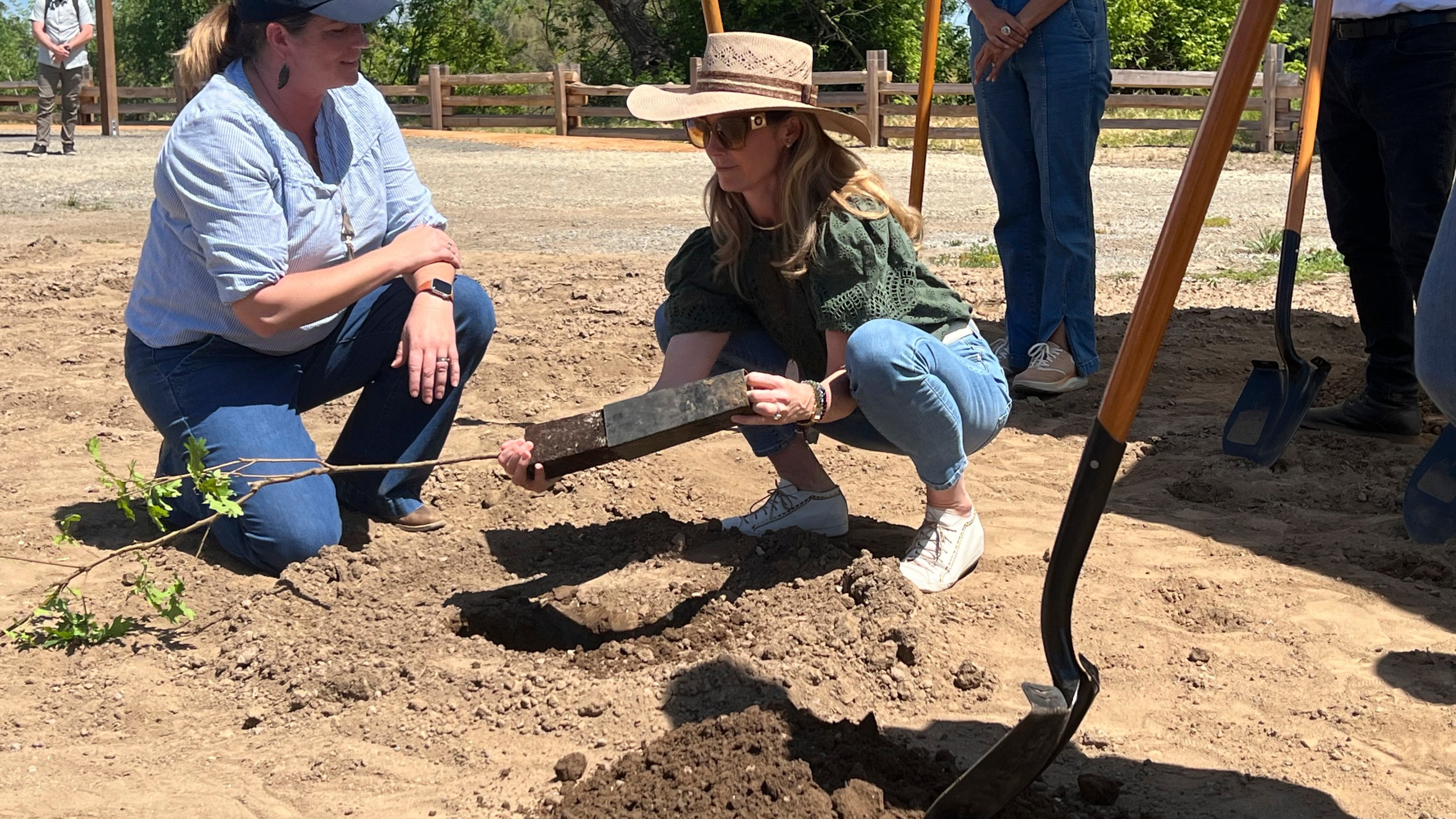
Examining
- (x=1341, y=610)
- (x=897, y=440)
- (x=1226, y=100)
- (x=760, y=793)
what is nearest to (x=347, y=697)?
(x=760, y=793)

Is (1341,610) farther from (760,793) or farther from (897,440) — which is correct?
(760,793)

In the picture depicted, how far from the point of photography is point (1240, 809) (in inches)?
91.1

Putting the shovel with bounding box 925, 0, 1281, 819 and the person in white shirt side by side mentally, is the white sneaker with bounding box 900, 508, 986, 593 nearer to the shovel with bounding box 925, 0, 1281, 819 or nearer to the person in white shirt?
the shovel with bounding box 925, 0, 1281, 819

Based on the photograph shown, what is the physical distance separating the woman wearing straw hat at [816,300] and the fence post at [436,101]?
21949 mm

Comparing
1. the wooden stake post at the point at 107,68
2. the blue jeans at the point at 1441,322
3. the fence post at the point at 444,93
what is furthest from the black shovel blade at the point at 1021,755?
the fence post at the point at 444,93

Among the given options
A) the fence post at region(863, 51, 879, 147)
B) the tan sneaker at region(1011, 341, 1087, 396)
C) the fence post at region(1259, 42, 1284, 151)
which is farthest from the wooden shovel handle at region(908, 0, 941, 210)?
the fence post at region(863, 51, 879, 147)

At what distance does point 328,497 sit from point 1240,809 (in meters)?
2.37

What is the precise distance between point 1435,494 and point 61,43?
1550 centimetres

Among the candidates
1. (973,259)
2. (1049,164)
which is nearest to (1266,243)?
(973,259)

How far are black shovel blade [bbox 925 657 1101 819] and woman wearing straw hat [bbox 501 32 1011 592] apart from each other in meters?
0.94

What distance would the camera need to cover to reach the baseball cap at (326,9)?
3113mm

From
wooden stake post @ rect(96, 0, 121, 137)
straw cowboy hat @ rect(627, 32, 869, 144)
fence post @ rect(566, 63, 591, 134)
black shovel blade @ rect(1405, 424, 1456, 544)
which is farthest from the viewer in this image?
fence post @ rect(566, 63, 591, 134)

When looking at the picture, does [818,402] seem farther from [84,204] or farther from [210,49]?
[84,204]

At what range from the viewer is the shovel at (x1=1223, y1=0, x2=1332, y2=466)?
405 centimetres
